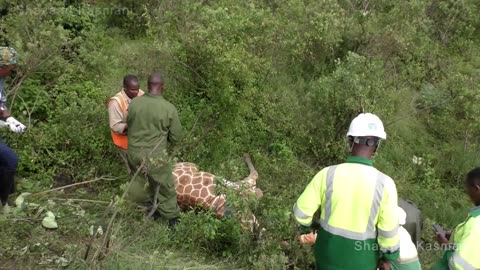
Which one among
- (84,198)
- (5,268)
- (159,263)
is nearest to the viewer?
(5,268)

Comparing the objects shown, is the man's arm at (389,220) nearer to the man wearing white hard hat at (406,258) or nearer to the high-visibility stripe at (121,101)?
the man wearing white hard hat at (406,258)

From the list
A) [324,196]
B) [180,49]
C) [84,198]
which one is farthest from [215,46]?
[324,196]

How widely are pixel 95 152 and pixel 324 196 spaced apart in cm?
333

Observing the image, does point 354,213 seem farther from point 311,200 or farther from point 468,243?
point 468,243

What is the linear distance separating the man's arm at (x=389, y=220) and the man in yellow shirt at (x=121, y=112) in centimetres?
277

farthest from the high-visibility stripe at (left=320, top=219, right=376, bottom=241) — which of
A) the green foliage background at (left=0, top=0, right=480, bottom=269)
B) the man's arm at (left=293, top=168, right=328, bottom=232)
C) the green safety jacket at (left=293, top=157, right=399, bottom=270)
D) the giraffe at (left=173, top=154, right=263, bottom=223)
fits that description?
the giraffe at (left=173, top=154, right=263, bottom=223)

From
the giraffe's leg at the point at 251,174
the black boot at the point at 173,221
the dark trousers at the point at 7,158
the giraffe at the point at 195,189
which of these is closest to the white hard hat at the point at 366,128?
the giraffe at the point at 195,189

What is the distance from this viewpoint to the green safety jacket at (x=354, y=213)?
2.93 m

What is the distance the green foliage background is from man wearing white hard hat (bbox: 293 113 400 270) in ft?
3.24

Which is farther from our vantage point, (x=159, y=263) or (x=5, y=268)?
(x=159, y=263)

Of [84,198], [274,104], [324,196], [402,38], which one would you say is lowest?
[84,198]

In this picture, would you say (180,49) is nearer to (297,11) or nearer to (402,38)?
(297,11)

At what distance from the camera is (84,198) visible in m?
4.91

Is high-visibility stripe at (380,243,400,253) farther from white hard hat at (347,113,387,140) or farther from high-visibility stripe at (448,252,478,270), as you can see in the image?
white hard hat at (347,113,387,140)
